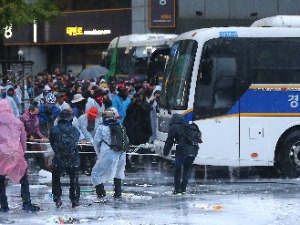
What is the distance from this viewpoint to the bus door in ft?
66.2

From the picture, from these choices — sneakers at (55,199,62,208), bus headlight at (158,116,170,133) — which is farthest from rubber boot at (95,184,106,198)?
bus headlight at (158,116,170,133)

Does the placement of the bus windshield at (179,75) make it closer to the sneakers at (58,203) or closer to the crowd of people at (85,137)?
the crowd of people at (85,137)

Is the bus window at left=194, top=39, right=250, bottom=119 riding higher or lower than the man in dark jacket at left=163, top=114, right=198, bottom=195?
higher

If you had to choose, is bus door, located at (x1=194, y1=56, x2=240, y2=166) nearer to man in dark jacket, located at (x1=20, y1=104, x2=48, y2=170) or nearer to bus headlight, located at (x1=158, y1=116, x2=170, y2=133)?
bus headlight, located at (x1=158, y1=116, x2=170, y2=133)

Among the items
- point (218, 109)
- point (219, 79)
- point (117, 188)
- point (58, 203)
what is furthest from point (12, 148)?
point (219, 79)

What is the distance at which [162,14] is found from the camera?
47625 millimetres

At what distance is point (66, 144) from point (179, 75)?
17.9ft

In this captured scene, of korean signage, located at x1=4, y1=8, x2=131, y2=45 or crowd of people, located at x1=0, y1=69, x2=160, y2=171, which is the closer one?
crowd of people, located at x1=0, y1=69, x2=160, y2=171

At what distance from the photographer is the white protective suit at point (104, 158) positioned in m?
16.8

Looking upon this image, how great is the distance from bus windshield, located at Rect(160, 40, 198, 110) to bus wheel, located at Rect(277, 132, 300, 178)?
7.67ft

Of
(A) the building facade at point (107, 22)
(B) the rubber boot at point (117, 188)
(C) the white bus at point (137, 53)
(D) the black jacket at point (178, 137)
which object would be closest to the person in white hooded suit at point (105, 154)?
(B) the rubber boot at point (117, 188)

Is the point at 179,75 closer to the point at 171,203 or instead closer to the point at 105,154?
the point at 105,154

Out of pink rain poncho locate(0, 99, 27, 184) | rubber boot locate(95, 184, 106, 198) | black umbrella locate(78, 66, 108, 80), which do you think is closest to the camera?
pink rain poncho locate(0, 99, 27, 184)

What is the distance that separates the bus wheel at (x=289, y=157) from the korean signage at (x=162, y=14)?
27.6 metres
